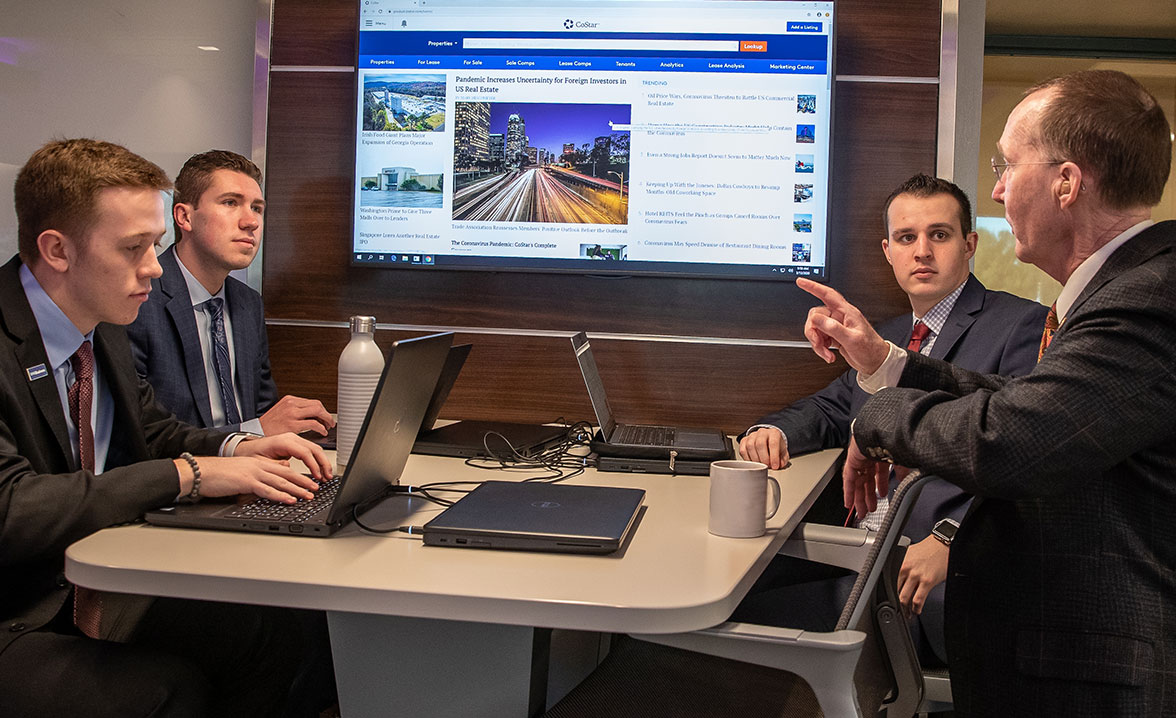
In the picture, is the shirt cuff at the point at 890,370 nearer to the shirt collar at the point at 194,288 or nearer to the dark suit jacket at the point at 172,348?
the dark suit jacket at the point at 172,348

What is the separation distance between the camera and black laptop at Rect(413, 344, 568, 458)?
2.13 m

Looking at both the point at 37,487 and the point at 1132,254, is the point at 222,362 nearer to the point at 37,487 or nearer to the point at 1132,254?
the point at 37,487

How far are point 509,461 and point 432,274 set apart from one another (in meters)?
1.04

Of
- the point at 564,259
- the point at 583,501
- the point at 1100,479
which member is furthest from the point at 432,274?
the point at 1100,479

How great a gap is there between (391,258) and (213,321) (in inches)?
22.8

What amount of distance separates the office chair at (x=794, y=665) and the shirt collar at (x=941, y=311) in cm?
98

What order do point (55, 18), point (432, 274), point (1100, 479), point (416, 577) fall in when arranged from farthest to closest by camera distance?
point (432, 274)
point (55, 18)
point (1100, 479)
point (416, 577)

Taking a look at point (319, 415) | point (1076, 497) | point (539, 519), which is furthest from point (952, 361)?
point (319, 415)

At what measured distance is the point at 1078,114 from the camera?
1.42m

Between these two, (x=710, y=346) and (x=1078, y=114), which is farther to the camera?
(x=710, y=346)

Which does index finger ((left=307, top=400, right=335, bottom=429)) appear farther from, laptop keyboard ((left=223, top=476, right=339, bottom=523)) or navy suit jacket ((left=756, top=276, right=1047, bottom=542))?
navy suit jacket ((left=756, top=276, right=1047, bottom=542))

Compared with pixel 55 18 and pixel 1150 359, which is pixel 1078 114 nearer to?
pixel 1150 359

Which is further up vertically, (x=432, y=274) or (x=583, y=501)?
(x=432, y=274)

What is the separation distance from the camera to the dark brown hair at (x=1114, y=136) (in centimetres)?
140
